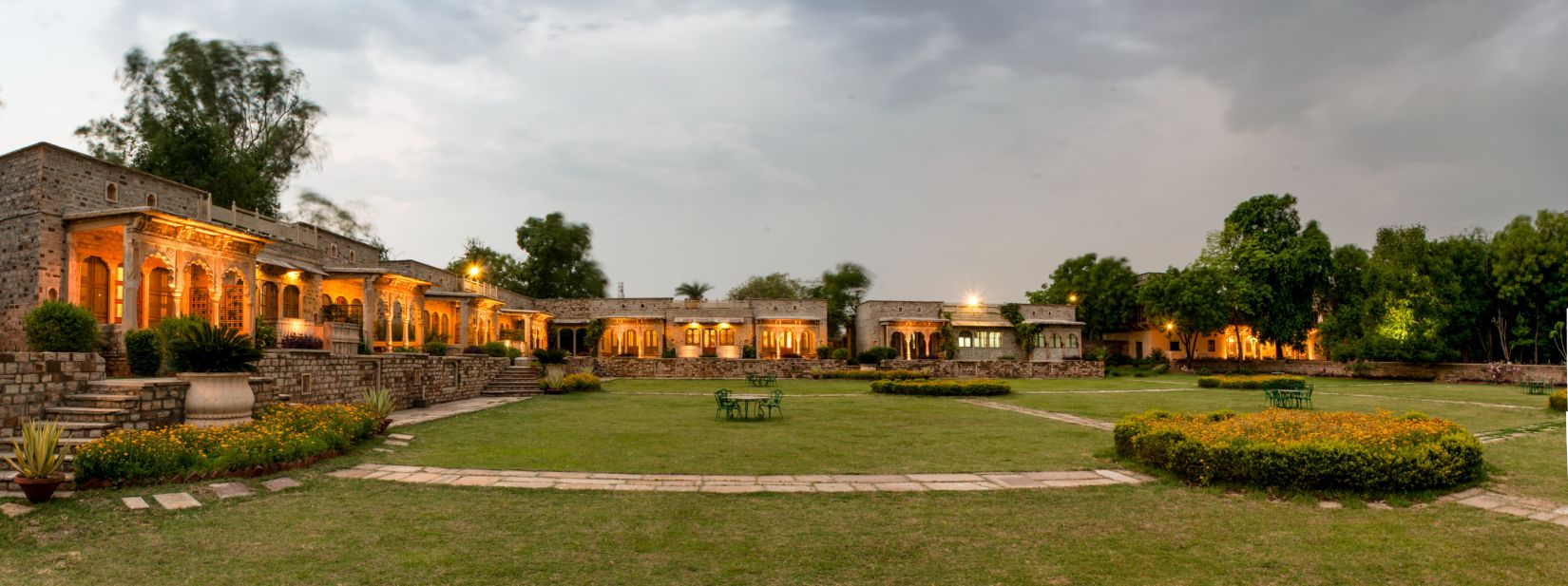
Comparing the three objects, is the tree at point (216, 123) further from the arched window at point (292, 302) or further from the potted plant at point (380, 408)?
the potted plant at point (380, 408)

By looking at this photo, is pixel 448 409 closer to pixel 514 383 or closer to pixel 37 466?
pixel 514 383

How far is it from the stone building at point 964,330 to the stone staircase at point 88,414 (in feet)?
108

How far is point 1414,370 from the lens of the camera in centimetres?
3141

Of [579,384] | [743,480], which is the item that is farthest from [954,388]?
[743,480]

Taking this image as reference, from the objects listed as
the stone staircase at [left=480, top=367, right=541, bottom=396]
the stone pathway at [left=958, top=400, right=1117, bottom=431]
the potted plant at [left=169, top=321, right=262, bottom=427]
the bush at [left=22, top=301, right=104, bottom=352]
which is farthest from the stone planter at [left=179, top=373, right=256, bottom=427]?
the stone pathway at [left=958, top=400, right=1117, bottom=431]

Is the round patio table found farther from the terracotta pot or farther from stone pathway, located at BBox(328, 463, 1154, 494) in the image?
the terracotta pot

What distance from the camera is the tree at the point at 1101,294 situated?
46.3m

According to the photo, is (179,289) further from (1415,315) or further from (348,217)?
(1415,315)

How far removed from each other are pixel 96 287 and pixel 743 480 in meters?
15.5

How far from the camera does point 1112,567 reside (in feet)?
16.0

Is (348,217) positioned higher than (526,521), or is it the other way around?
(348,217)

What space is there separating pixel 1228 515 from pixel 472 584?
19.5 ft

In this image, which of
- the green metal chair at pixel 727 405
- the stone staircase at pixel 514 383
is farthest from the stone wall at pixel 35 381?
the stone staircase at pixel 514 383

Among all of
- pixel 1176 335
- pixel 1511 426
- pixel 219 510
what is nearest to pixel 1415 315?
pixel 1176 335
